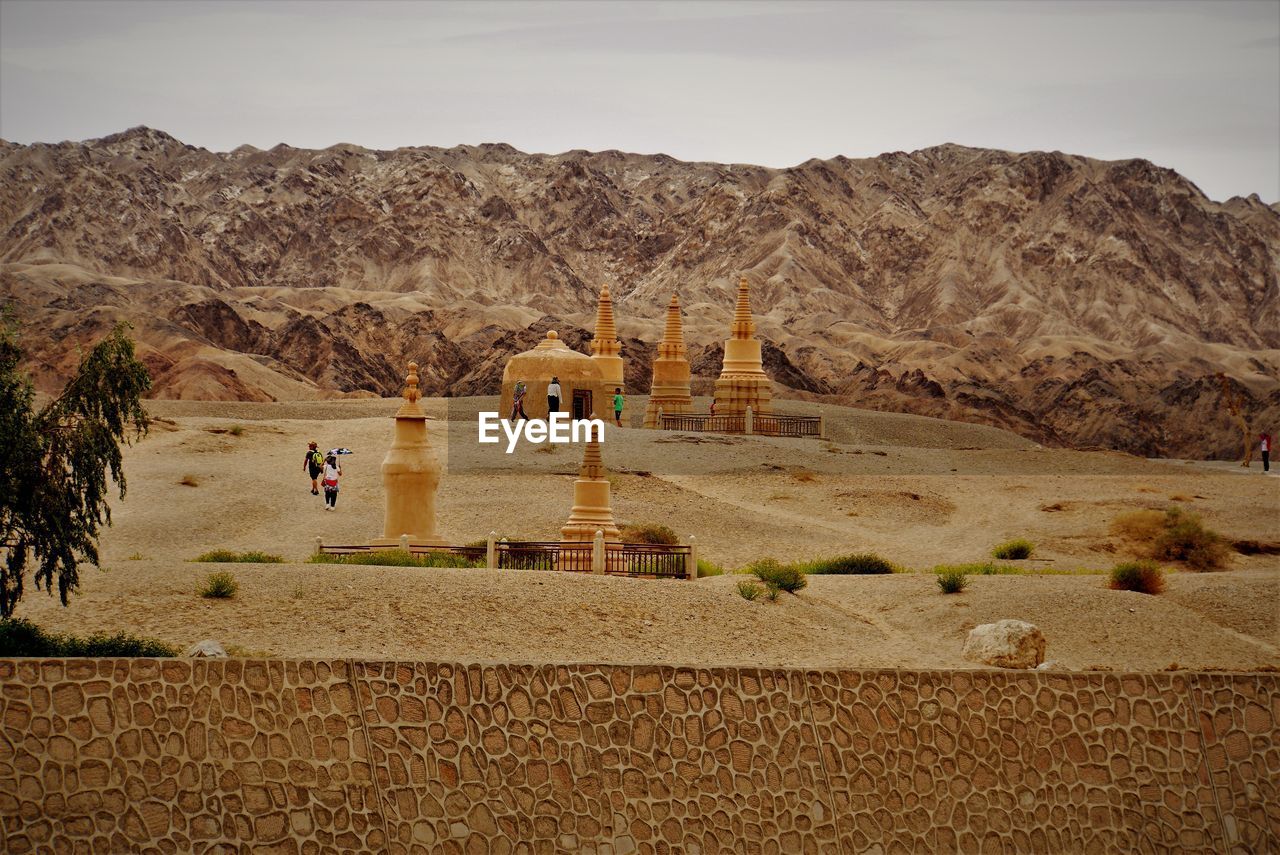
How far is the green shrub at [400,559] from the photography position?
888 inches

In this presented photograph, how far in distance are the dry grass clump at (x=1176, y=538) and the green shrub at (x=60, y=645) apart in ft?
66.0

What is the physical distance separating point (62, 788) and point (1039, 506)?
28.5m

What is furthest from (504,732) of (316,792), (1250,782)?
(1250,782)

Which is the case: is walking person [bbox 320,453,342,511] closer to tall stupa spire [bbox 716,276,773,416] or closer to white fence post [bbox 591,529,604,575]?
white fence post [bbox 591,529,604,575]

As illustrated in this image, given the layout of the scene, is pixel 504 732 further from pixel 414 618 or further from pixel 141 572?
pixel 141 572

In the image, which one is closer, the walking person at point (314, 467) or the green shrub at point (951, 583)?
the green shrub at point (951, 583)

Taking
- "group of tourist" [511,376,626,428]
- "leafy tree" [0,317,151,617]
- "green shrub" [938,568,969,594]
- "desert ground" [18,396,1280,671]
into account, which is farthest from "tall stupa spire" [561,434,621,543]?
"group of tourist" [511,376,626,428]

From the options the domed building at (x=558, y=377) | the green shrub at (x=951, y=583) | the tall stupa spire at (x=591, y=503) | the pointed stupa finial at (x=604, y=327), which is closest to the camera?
the green shrub at (x=951, y=583)

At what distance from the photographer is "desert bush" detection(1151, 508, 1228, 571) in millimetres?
28859

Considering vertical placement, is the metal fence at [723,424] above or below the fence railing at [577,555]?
above

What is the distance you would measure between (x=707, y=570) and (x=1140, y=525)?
10615 millimetres

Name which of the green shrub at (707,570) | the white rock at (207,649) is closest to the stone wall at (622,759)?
the white rock at (207,649)

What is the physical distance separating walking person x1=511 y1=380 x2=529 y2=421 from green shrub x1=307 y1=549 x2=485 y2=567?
18344 mm

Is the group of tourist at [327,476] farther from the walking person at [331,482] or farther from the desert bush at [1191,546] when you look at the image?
the desert bush at [1191,546]
